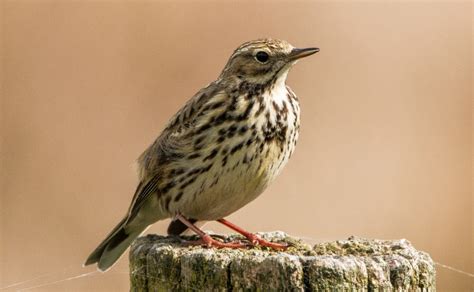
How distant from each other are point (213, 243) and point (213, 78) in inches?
324

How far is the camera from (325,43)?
16.1m

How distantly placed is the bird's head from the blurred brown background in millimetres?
3973

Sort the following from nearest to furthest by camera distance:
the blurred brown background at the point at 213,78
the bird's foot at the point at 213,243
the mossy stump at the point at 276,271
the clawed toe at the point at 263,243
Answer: the mossy stump at the point at 276,271 → the bird's foot at the point at 213,243 → the clawed toe at the point at 263,243 → the blurred brown background at the point at 213,78

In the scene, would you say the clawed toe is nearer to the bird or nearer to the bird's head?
the bird

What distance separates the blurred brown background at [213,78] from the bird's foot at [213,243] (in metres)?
4.53

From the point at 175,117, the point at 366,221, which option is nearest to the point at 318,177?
the point at 366,221

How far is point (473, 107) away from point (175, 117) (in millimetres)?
8220

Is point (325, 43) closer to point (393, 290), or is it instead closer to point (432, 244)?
point (432, 244)


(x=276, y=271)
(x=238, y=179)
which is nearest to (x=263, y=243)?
(x=238, y=179)

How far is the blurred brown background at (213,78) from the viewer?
12945 millimetres

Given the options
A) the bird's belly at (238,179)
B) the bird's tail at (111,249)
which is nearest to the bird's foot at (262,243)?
the bird's belly at (238,179)

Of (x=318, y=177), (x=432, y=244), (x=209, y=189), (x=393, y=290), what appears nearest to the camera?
(x=393, y=290)

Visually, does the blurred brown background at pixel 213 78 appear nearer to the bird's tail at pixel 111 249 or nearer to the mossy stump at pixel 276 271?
the bird's tail at pixel 111 249

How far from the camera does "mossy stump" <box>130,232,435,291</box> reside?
17.4 ft
